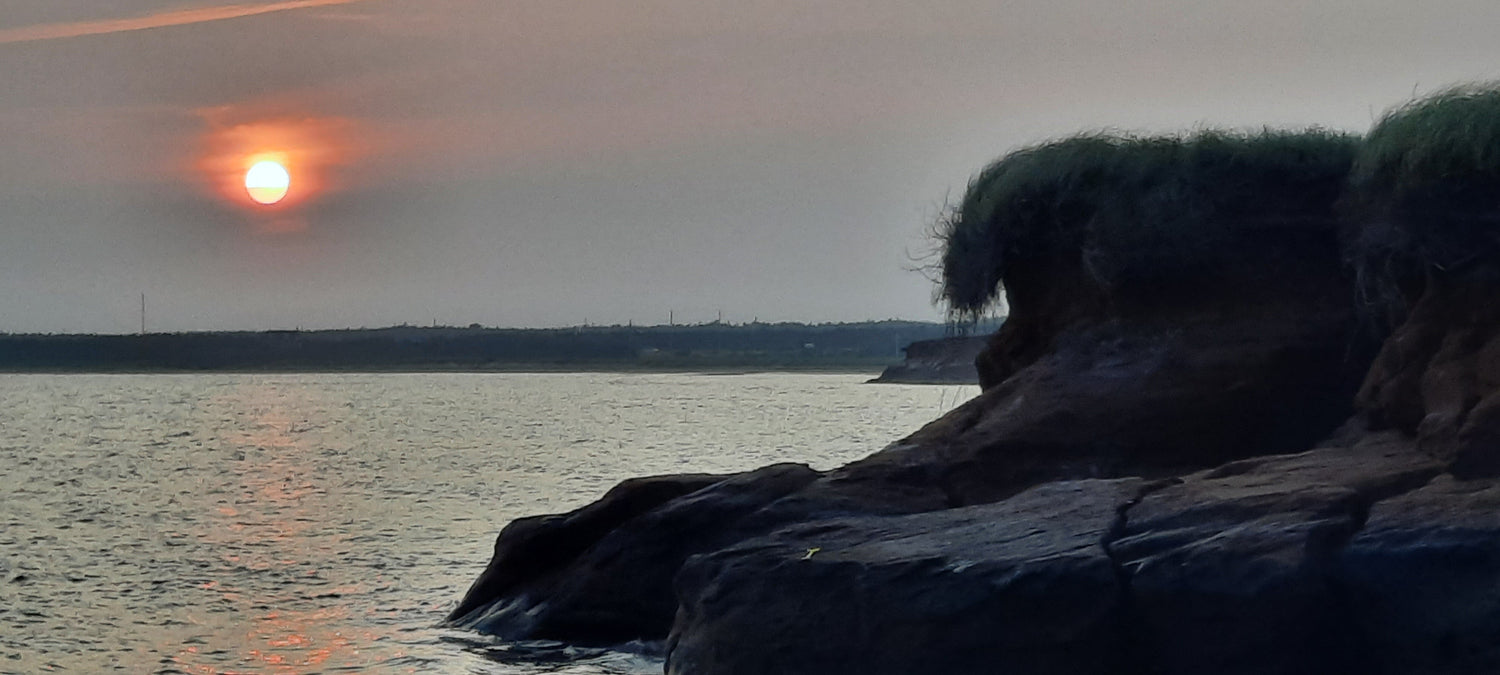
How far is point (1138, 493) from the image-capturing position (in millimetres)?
11758

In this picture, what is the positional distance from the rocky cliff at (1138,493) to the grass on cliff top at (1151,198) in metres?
0.03

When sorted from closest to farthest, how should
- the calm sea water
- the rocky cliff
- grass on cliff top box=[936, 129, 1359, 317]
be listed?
the rocky cliff, grass on cliff top box=[936, 129, 1359, 317], the calm sea water

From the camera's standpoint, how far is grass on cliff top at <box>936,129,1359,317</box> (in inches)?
630

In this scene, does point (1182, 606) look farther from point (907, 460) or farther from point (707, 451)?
point (707, 451)

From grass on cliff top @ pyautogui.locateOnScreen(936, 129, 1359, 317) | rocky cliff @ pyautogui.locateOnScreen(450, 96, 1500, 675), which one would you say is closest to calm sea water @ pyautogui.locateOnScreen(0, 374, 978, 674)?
rocky cliff @ pyautogui.locateOnScreen(450, 96, 1500, 675)

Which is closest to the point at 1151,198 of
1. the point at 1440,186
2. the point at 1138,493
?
the point at 1440,186

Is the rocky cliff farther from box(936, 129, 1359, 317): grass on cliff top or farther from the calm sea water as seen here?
the calm sea water

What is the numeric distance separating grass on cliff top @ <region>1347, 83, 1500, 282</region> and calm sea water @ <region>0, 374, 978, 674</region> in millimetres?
6684

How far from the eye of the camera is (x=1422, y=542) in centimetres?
995

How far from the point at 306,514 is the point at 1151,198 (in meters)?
19.4

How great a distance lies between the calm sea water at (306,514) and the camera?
54.7ft

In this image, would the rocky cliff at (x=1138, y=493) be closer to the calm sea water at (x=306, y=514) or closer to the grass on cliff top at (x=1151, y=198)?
the grass on cliff top at (x=1151, y=198)

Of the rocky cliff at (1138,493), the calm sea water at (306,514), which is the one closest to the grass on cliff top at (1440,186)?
the rocky cliff at (1138,493)

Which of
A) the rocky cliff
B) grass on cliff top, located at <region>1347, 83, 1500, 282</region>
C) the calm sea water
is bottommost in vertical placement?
the calm sea water
